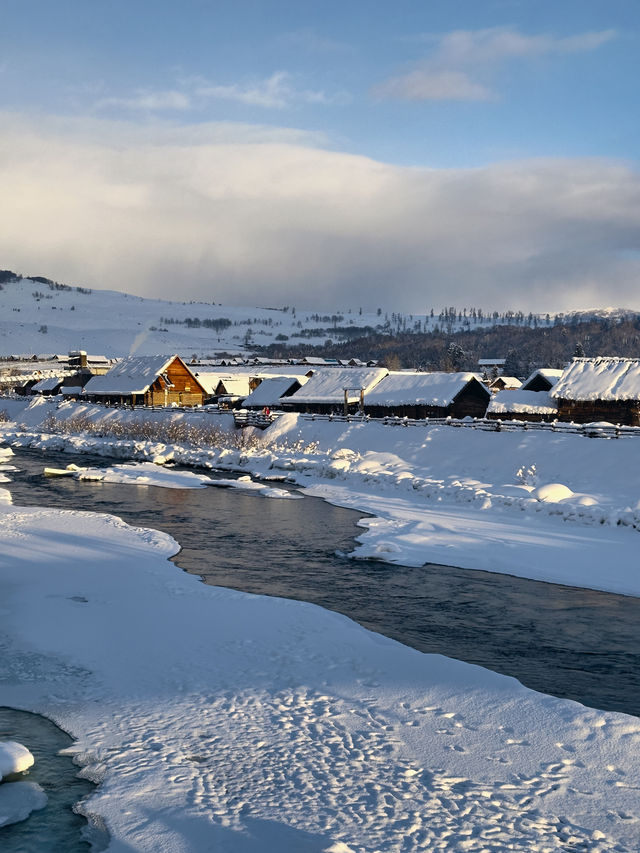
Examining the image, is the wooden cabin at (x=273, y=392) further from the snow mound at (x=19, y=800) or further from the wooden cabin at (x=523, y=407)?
Answer: the snow mound at (x=19, y=800)

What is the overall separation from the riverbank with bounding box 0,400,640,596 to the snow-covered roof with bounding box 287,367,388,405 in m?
7.63

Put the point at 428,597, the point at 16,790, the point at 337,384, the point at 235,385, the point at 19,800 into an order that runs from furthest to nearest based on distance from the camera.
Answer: the point at 235,385 → the point at 337,384 → the point at 428,597 → the point at 16,790 → the point at 19,800

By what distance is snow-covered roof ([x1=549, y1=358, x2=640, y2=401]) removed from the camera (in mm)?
41781

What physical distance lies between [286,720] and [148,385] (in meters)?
60.5

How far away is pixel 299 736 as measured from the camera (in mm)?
8062

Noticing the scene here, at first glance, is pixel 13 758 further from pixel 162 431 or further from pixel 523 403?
pixel 523 403

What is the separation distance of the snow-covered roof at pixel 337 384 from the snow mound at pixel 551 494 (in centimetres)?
2857

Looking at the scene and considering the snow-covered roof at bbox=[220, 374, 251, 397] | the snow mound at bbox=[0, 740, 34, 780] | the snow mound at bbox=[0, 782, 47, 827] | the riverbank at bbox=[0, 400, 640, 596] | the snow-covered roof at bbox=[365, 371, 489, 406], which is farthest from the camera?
the snow-covered roof at bbox=[220, 374, 251, 397]

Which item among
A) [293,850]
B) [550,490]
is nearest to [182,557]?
[293,850]

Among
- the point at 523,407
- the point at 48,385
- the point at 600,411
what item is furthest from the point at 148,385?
the point at 600,411

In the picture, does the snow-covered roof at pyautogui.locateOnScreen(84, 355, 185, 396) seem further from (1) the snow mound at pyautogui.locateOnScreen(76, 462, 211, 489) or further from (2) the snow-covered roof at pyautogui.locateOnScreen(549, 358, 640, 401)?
(2) the snow-covered roof at pyautogui.locateOnScreen(549, 358, 640, 401)

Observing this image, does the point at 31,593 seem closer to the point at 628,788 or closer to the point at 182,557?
the point at 182,557

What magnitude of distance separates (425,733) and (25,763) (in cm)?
413

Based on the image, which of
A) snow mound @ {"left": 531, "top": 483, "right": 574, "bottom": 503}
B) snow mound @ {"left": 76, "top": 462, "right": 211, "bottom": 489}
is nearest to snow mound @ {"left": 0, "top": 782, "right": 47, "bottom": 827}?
snow mound @ {"left": 531, "top": 483, "right": 574, "bottom": 503}
